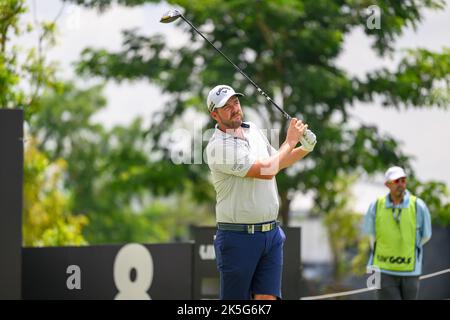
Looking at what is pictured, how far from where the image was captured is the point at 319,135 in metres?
20.9

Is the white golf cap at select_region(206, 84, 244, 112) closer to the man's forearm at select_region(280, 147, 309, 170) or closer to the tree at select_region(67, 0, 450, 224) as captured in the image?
the man's forearm at select_region(280, 147, 309, 170)

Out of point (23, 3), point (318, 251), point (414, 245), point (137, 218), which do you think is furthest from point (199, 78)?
point (318, 251)

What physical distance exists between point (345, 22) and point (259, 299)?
14855 mm

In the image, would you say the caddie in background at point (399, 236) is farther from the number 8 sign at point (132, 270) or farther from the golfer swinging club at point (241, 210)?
the golfer swinging club at point (241, 210)

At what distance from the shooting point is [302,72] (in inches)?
834

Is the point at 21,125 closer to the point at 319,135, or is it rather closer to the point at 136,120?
the point at 319,135

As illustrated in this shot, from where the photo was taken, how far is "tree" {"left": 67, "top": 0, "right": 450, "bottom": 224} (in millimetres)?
20828

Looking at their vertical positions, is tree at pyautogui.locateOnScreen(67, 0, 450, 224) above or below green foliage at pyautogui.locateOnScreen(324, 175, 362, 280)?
above

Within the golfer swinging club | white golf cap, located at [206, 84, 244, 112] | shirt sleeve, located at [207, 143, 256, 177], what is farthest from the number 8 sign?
white golf cap, located at [206, 84, 244, 112]

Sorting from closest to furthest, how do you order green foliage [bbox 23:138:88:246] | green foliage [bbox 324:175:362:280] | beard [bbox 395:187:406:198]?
beard [bbox 395:187:406:198] < green foliage [bbox 23:138:88:246] < green foliage [bbox 324:175:362:280]

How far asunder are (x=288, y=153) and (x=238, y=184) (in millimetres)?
486

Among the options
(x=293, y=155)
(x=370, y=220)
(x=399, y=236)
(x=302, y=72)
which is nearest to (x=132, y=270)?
(x=370, y=220)

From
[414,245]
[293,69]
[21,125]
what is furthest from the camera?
[293,69]

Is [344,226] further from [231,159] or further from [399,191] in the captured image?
[231,159]
